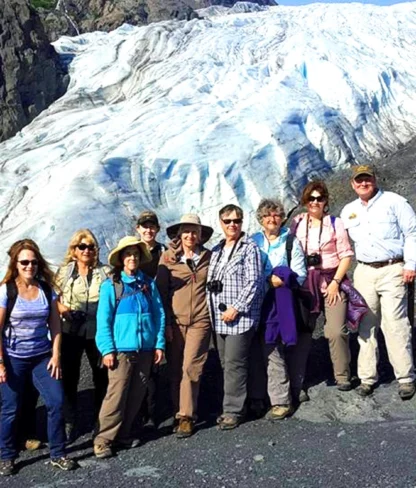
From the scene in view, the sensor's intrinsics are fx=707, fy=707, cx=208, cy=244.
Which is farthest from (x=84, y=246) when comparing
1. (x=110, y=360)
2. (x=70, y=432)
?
(x=70, y=432)

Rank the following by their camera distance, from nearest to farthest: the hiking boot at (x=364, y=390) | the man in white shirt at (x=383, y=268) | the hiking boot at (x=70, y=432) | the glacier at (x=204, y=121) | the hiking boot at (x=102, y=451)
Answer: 1. the hiking boot at (x=102, y=451)
2. the hiking boot at (x=70, y=432)
3. the man in white shirt at (x=383, y=268)
4. the hiking boot at (x=364, y=390)
5. the glacier at (x=204, y=121)

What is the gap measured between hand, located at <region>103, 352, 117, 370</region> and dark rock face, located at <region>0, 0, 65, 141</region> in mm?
11801

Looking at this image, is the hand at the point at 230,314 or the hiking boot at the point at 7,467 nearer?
the hiking boot at the point at 7,467

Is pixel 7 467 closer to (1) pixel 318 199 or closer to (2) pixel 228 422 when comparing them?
(2) pixel 228 422

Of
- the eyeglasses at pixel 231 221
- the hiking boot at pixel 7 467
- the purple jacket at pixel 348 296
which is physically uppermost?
the eyeglasses at pixel 231 221

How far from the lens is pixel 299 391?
683 cm

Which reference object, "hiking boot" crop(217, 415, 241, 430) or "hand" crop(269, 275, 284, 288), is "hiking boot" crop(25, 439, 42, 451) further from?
"hand" crop(269, 275, 284, 288)

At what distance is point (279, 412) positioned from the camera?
650 cm

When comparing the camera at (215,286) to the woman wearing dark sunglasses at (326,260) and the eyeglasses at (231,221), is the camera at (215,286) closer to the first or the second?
the eyeglasses at (231,221)

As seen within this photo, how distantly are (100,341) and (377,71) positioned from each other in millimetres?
12934

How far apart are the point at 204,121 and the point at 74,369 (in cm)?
903

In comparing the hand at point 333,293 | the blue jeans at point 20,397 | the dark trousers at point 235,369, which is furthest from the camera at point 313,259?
the blue jeans at point 20,397

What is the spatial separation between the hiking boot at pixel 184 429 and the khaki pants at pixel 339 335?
1499 millimetres

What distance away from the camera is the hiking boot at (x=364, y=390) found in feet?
22.3
